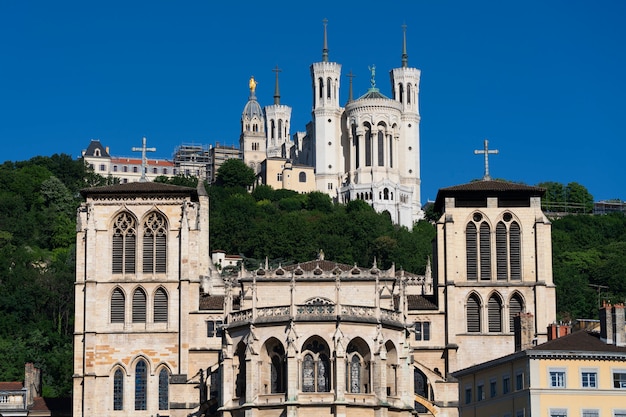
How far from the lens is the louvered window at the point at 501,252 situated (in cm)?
9744

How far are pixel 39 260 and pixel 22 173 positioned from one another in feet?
121

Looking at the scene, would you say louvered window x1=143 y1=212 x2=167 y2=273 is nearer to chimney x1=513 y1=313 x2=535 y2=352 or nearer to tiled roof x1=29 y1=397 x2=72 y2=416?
tiled roof x1=29 y1=397 x2=72 y2=416

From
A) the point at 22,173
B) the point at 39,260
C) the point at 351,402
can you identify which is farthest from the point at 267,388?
the point at 22,173

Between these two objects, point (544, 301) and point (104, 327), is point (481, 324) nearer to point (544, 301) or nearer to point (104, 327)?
point (544, 301)

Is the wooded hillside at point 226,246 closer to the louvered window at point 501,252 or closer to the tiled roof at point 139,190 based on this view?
the tiled roof at point 139,190

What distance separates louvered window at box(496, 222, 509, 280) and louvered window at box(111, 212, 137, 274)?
66.6 feet

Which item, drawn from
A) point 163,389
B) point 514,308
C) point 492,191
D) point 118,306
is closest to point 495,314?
point 514,308

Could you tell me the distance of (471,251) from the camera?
97.8 metres

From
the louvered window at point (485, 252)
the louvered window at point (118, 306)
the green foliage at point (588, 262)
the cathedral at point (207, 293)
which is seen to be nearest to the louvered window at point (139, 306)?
the cathedral at point (207, 293)

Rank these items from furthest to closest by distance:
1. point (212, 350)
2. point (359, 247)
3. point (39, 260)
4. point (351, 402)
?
point (359, 247), point (39, 260), point (212, 350), point (351, 402)

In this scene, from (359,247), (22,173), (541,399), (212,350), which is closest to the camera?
(541,399)

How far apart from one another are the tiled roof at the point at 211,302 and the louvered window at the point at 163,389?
14.3 feet

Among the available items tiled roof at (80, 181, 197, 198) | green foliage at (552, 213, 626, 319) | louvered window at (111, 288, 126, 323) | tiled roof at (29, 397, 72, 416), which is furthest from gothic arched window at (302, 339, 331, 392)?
green foliage at (552, 213, 626, 319)

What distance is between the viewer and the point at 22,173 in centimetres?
17938
